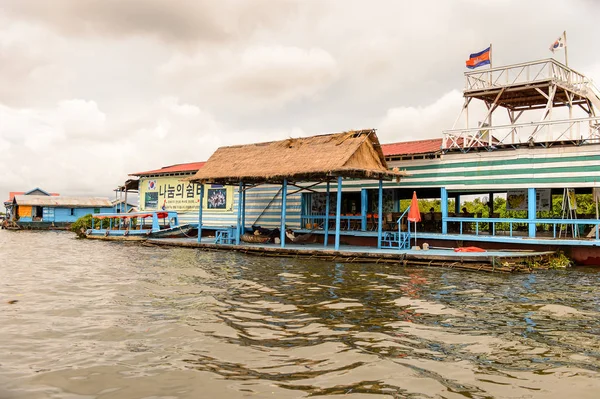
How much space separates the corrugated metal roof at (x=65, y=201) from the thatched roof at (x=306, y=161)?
3629 centimetres

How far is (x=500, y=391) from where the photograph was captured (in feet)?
15.9

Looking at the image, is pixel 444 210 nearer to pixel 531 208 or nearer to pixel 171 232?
pixel 531 208

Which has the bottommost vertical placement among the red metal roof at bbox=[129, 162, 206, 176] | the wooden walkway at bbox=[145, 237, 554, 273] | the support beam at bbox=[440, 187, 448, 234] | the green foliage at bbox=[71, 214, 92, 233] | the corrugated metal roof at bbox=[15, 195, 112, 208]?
the wooden walkway at bbox=[145, 237, 554, 273]

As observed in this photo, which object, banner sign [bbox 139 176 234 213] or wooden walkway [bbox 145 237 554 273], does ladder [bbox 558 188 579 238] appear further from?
banner sign [bbox 139 176 234 213]

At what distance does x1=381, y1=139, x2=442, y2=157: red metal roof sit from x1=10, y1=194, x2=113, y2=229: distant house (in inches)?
1603

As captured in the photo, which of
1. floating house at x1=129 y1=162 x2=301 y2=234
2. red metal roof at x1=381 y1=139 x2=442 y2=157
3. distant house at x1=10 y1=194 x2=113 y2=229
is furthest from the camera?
distant house at x1=10 y1=194 x2=113 y2=229

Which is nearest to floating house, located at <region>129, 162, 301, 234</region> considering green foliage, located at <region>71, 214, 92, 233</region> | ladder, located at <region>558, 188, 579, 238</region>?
green foliage, located at <region>71, 214, 92, 233</region>

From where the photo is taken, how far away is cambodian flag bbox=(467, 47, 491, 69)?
1886 cm

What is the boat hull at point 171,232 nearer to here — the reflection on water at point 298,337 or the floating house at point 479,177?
the floating house at point 479,177

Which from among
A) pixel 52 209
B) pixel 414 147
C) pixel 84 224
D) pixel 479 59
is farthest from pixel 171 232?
pixel 52 209

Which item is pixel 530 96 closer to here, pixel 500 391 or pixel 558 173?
pixel 558 173

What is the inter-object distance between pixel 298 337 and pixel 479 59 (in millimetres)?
16205

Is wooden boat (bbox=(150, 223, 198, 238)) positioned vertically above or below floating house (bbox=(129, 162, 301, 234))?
below

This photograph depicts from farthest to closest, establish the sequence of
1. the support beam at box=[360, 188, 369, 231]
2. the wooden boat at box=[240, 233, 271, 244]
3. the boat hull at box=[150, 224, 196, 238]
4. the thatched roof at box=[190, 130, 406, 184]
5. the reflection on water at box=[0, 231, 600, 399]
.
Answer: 1. the boat hull at box=[150, 224, 196, 238]
2. the wooden boat at box=[240, 233, 271, 244]
3. the support beam at box=[360, 188, 369, 231]
4. the thatched roof at box=[190, 130, 406, 184]
5. the reflection on water at box=[0, 231, 600, 399]
